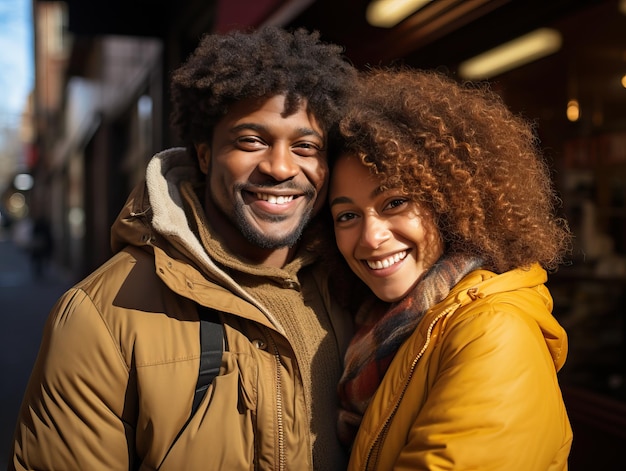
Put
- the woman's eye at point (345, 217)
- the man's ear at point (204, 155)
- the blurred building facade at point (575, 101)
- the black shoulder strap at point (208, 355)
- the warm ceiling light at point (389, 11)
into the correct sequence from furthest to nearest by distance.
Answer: the warm ceiling light at point (389, 11) → the blurred building facade at point (575, 101) → the man's ear at point (204, 155) → the woman's eye at point (345, 217) → the black shoulder strap at point (208, 355)

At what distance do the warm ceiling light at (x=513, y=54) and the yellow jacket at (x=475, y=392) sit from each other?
2673mm

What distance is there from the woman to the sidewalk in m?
3.83

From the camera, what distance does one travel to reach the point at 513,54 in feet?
13.4

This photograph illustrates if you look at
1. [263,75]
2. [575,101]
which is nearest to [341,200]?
A: [263,75]

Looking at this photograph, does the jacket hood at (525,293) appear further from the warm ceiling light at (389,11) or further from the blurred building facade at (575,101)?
the warm ceiling light at (389,11)

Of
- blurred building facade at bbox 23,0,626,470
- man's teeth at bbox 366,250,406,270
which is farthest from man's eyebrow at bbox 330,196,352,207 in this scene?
blurred building facade at bbox 23,0,626,470

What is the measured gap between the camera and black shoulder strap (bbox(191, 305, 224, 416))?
1.77 meters

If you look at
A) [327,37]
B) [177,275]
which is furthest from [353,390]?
[327,37]

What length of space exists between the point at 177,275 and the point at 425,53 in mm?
3237

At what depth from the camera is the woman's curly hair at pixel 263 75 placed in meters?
2.07

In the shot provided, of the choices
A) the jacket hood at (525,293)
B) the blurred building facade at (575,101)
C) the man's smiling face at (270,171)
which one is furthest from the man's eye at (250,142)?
the blurred building facade at (575,101)

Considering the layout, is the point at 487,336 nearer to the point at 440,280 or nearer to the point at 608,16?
the point at 440,280

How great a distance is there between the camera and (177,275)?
179 cm

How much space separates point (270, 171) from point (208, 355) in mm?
673
